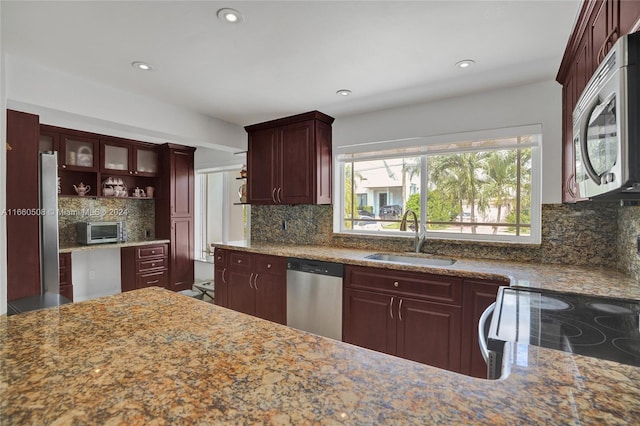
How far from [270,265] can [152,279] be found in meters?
2.48

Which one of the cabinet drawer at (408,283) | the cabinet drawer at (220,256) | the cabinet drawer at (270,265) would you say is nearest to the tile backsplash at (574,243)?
the cabinet drawer at (408,283)

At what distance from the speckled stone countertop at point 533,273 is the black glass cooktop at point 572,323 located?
0.58ft

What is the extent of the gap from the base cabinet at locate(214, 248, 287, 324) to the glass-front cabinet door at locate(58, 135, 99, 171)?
7.34 feet

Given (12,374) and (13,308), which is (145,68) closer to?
(13,308)

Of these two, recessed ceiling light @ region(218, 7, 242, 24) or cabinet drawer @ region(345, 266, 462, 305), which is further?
cabinet drawer @ region(345, 266, 462, 305)

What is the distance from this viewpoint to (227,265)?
3.50m

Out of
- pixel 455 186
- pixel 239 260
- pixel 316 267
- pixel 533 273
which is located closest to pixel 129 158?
pixel 239 260

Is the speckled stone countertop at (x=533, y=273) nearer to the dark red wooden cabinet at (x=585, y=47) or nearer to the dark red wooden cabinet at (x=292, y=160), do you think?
the dark red wooden cabinet at (x=585, y=47)

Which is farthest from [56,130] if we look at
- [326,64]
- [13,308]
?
[326,64]

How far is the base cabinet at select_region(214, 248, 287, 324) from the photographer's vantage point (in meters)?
3.07

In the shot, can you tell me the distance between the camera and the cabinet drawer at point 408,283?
2219mm

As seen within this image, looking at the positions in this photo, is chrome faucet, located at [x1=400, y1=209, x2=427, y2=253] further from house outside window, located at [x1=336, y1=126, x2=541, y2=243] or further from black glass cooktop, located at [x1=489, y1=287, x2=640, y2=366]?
black glass cooktop, located at [x1=489, y1=287, x2=640, y2=366]

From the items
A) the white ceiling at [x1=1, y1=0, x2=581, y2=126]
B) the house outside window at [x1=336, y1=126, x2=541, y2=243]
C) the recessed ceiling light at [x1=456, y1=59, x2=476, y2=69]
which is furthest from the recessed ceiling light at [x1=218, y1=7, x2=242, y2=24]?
the house outside window at [x1=336, y1=126, x2=541, y2=243]

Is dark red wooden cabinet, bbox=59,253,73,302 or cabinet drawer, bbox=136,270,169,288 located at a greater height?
dark red wooden cabinet, bbox=59,253,73,302
